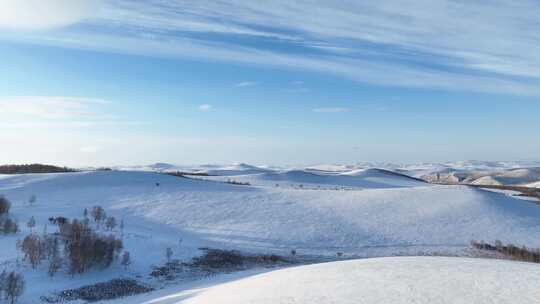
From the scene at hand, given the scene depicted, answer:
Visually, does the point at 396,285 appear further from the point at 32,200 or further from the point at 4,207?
the point at 32,200

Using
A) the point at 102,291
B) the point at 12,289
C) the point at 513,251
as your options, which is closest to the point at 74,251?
the point at 102,291

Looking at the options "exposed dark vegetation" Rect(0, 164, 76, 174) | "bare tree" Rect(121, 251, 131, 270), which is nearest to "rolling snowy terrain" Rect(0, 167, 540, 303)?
"bare tree" Rect(121, 251, 131, 270)

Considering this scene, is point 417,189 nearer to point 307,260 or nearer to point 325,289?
point 307,260

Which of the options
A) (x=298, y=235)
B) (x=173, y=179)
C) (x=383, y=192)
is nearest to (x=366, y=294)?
(x=298, y=235)

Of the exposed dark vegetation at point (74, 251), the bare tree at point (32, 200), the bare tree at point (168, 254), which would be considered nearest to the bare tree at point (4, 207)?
the bare tree at point (32, 200)

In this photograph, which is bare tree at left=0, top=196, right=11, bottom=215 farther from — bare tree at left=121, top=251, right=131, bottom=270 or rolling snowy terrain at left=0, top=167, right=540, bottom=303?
bare tree at left=121, top=251, right=131, bottom=270

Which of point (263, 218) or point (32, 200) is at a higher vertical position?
point (32, 200)

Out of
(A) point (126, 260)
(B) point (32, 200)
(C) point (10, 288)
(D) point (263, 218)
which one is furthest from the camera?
(B) point (32, 200)

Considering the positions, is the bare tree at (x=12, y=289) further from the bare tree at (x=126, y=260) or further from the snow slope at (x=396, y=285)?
the bare tree at (x=126, y=260)
